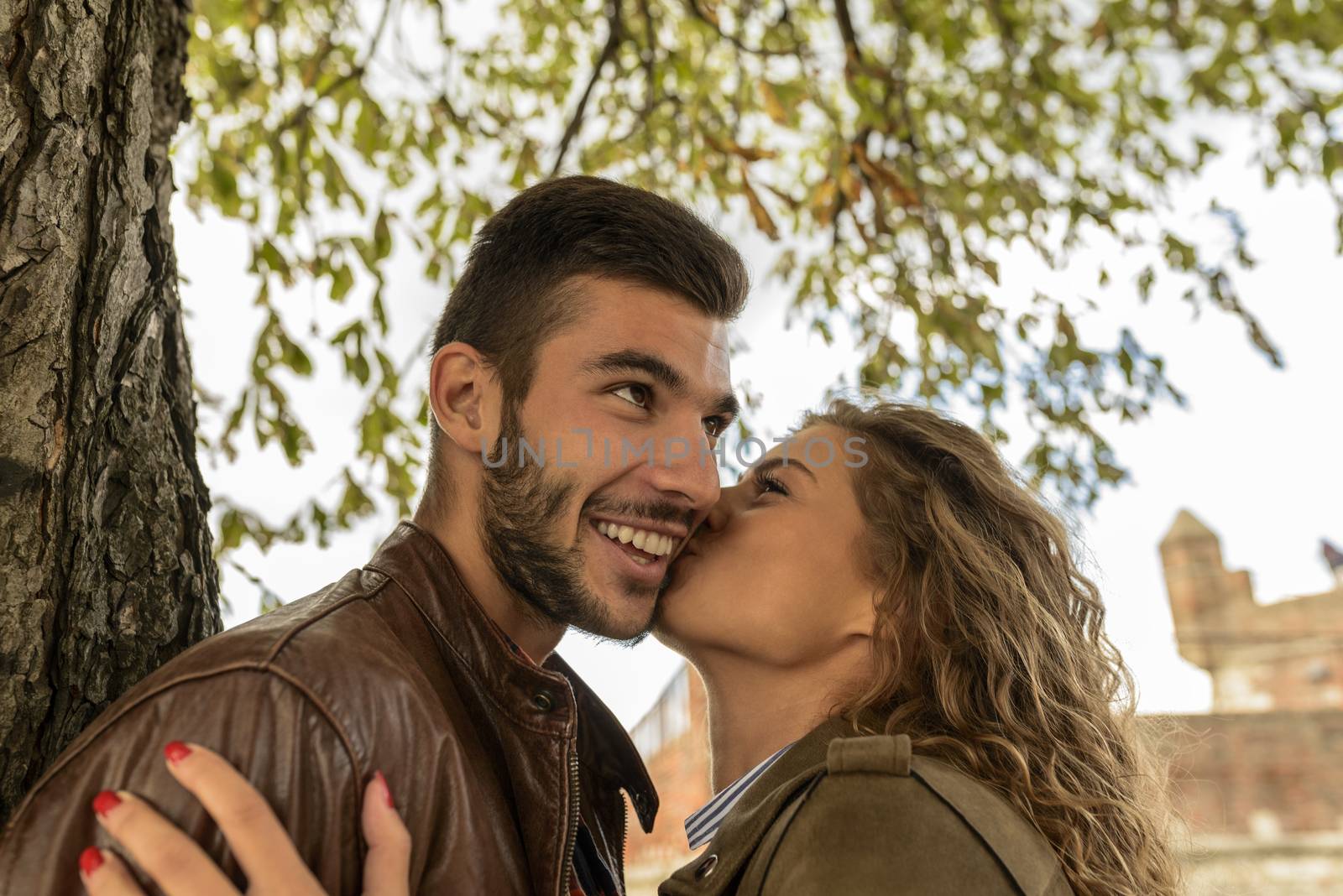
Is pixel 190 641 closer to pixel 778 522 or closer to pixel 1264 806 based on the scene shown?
pixel 778 522

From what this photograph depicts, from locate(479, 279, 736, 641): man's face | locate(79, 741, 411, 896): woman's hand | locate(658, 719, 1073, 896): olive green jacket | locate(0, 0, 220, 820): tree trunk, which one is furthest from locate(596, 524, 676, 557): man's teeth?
locate(79, 741, 411, 896): woman's hand

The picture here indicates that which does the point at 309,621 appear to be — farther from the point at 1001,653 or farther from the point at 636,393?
the point at 1001,653

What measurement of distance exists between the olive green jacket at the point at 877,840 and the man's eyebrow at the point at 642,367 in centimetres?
82

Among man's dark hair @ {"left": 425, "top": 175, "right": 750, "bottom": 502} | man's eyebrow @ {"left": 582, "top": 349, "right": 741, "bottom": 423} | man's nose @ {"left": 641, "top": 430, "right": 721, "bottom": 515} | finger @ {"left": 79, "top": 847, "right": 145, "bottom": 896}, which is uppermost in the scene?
man's dark hair @ {"left": 425, "top": 175, "right": 750, "bottom": 502}

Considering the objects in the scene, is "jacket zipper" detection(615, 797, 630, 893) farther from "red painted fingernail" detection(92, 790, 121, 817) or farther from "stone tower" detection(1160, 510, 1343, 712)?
"stone tower" detection(1160, 510, 1343, 712)

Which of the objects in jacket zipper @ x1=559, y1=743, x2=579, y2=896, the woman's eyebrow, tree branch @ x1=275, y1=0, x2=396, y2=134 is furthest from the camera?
tree branch @ x1=275, y1=0, x2=396, y2=134

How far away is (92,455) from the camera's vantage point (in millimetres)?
1550

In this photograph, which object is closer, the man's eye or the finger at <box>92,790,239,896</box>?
the finger at <box>92,790,239,896</box>

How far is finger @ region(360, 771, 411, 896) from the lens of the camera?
124 centimetres

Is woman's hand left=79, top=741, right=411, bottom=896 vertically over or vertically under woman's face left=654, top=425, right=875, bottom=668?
under

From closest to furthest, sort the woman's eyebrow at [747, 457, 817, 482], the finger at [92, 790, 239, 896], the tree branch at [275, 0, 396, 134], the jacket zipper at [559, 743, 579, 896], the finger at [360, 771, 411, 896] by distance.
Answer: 1. the finger at [92, 790, 239, 896]
2. the finger at [360, 771, 411, 896]
3. the jacket zipper at [559, 743, 579, 896]
4. the woman's eyebrow at [747, 457, 817, 482]
5. the tree branch at [275, 0, 396, 134]

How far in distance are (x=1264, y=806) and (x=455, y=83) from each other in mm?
10931

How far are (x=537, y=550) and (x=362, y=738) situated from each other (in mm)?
717

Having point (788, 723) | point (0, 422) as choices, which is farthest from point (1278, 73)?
point (0, 422)
